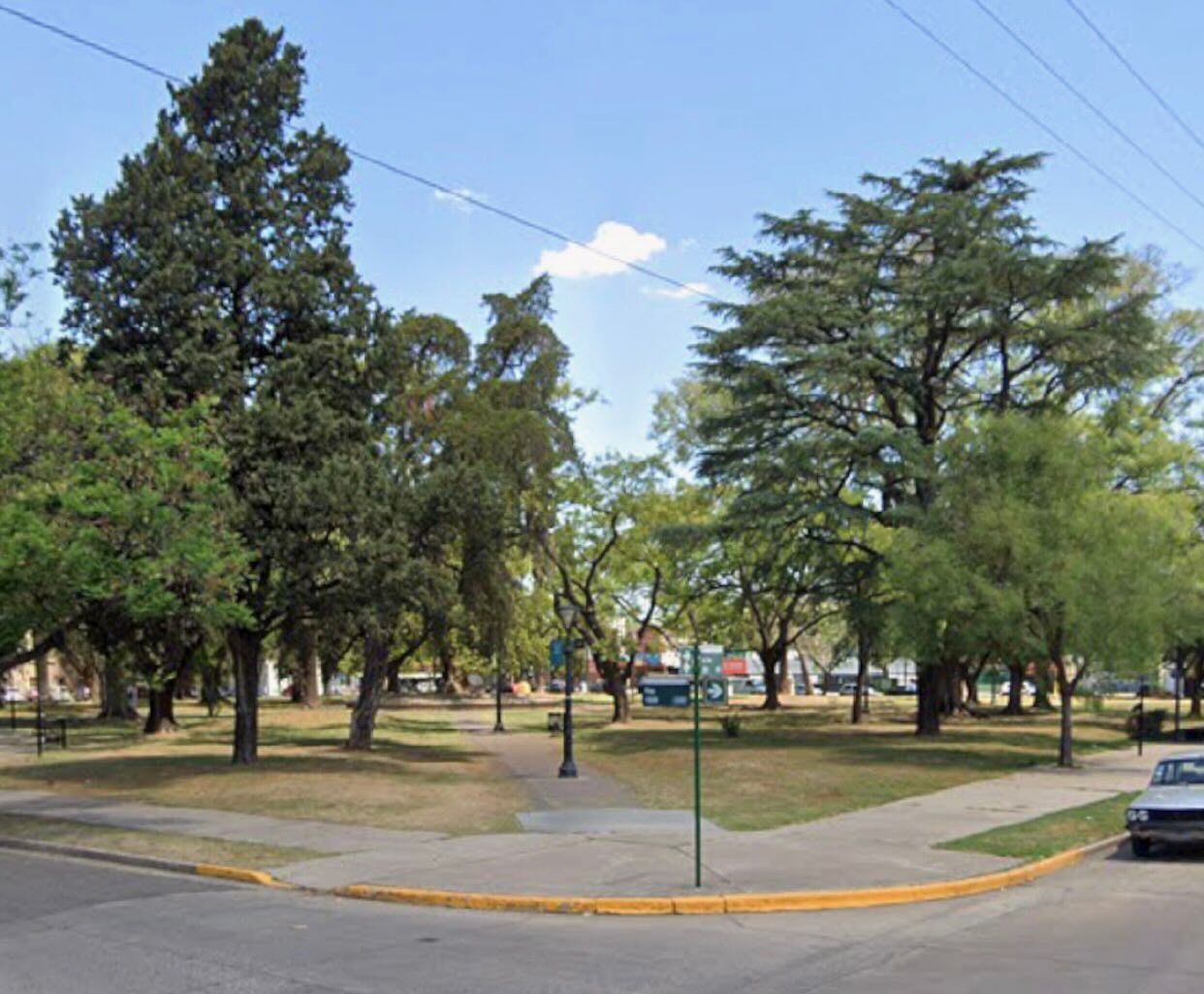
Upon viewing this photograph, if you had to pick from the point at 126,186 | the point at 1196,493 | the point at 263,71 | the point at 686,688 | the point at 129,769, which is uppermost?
the point at 263,71

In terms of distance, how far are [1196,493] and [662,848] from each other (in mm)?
34475

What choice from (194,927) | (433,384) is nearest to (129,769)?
(433,384)

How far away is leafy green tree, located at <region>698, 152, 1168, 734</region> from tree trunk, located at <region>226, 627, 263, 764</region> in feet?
50.8

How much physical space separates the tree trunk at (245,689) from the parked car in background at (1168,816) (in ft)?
61.7

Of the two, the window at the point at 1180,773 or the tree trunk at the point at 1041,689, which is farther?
the tree trunk at the point at 1041,689

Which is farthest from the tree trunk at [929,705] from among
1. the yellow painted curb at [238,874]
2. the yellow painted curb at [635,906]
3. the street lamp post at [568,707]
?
the yellow painted curb at [238,874]

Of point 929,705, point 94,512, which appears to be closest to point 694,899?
point 94,512

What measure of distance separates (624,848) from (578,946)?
517 centimetres

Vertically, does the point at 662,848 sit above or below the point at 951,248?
below

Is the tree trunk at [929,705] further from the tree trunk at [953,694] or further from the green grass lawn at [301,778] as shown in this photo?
the green grass lawn at [301,778]

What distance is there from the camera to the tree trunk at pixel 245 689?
2677 cm

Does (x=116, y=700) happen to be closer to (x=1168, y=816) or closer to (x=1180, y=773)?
(x=1180, y=773)

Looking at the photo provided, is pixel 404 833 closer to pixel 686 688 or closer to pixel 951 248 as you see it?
pixel 686 688

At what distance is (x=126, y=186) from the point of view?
24250mm
